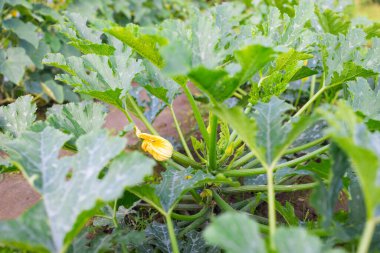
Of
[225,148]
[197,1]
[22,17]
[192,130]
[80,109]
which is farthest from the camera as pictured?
[197,1]

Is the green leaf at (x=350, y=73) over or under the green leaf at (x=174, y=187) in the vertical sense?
over

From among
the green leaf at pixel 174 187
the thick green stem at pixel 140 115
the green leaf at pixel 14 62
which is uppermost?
the thick green stem at pixel 140 115

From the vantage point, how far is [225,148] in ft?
5.36

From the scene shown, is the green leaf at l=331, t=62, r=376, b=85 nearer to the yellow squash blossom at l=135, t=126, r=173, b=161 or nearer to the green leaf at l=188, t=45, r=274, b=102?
the green leaf at l=188, t=45, r=274, b=102

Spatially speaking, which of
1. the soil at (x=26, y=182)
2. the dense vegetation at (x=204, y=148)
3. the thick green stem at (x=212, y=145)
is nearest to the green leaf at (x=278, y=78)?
the dense vegetation at (x=204, y=148)

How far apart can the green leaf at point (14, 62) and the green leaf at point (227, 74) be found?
2.12 metres

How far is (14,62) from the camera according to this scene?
289 centimetres

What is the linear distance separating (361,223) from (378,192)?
0.30 metres

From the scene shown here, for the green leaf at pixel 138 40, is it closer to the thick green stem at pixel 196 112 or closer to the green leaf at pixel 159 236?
the thick green stem at pixel 196 112

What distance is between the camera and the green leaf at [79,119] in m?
1.38

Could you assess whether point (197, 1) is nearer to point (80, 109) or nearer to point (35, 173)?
point (80, 109)

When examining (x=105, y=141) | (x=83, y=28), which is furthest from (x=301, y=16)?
(x=105, y=141)

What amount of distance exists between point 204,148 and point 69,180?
0.75 meters

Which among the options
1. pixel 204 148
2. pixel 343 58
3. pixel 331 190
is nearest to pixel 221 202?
pixel 204 148
